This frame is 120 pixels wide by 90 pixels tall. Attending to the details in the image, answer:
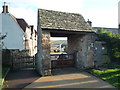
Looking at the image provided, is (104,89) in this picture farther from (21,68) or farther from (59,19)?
(21,68)

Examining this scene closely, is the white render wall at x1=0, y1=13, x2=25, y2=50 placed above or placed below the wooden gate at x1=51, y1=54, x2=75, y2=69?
above

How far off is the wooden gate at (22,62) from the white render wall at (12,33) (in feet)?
27.6

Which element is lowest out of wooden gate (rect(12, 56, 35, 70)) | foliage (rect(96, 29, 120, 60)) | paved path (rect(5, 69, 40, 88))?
paved path (rect(5, 69, 40, 88))

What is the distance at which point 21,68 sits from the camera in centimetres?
1259

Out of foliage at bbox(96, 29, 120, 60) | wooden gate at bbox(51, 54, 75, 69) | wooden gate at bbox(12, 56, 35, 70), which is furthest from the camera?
foliage at bbox(96, 29, 120, 60)

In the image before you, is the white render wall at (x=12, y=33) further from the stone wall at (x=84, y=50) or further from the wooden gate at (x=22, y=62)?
the stone wall at (x=84, y=50)

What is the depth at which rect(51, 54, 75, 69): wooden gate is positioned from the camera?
1185cm

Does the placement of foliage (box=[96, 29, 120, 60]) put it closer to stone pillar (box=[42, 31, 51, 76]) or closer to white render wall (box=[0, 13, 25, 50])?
stone pillar (box=[42, 31, 51, 76])

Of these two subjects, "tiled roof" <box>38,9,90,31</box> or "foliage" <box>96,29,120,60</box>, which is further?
"foliage" <box>96,29,120,60</box>

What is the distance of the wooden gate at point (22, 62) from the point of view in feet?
40.5

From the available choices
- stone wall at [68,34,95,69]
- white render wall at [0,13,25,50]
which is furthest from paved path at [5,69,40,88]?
white render wall at [0,13,25,50]

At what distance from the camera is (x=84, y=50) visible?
1114cm

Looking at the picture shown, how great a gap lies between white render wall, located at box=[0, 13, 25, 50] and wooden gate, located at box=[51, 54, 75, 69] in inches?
408

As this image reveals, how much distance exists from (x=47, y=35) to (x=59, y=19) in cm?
235
